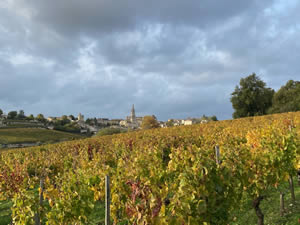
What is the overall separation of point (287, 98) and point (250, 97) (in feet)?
21.5

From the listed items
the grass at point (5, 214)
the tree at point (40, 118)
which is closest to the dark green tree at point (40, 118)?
the tree at point (40, 118)

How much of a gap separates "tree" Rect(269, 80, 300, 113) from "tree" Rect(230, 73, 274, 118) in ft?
7.84

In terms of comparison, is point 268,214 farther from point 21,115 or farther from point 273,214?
point 21,115

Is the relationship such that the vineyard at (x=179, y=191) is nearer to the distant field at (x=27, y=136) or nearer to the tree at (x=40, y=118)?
the distant field at (x=27, y=136)

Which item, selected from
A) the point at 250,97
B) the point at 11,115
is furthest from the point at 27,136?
the point at 250,97

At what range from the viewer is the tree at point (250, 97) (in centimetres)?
4481

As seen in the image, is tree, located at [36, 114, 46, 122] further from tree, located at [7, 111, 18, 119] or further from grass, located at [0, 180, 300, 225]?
grass, located at [0, 180, 300, 225]

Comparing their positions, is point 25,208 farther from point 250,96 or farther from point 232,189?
point 250,96

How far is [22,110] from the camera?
360 feet

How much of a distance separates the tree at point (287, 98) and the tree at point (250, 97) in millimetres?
2390

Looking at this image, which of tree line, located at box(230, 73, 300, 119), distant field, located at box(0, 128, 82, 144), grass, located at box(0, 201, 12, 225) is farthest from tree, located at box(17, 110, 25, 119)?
grass, located at box(0, 201, 12, 225)

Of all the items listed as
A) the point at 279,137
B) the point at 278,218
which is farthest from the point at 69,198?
the point at 279,137

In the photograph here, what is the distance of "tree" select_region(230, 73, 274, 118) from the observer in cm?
4481

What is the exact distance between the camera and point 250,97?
4481 cm
